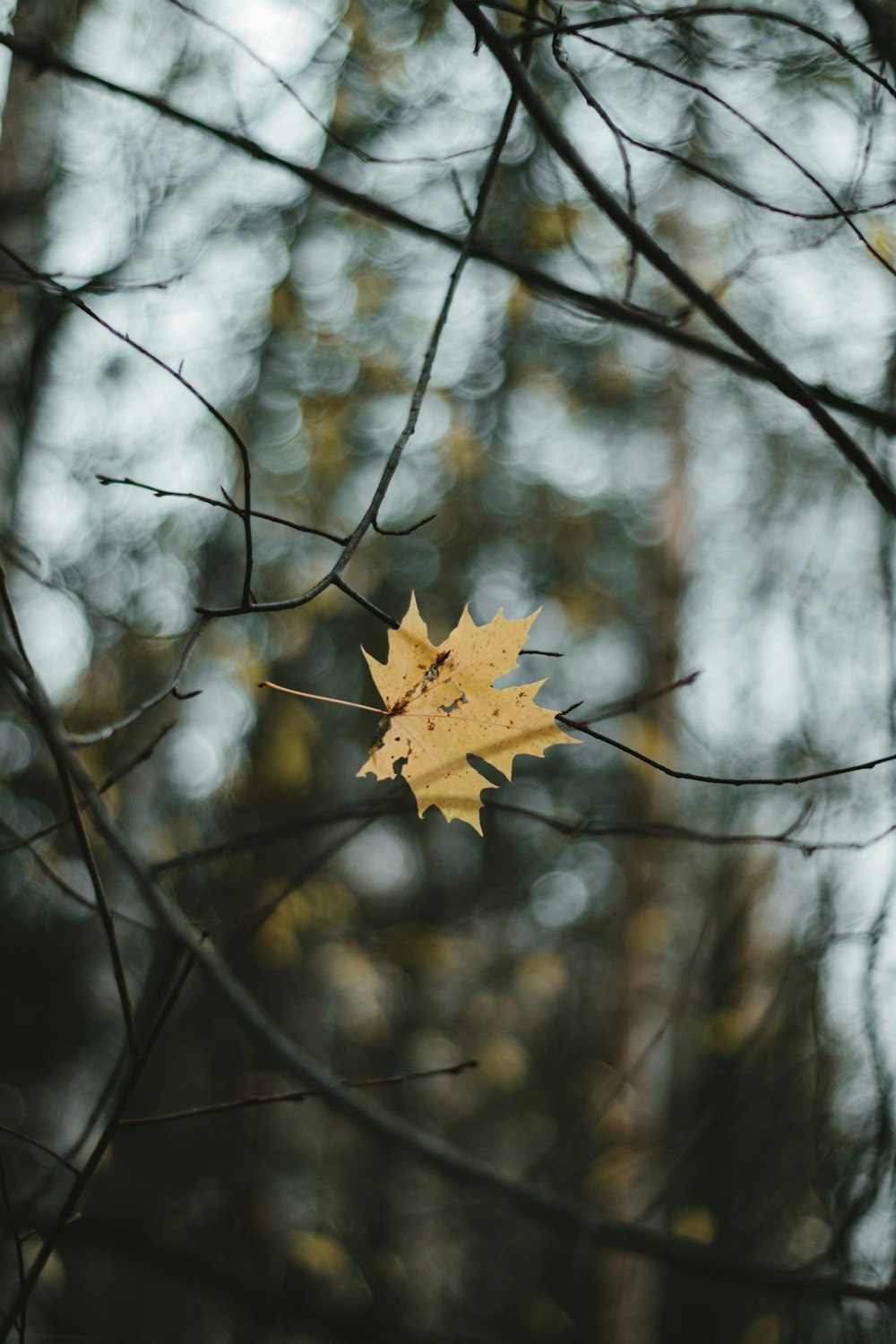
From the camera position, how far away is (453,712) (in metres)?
0.65

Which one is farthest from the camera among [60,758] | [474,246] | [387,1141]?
[474,246]

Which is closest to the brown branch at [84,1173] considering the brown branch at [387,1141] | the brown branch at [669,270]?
the brown branch at [387,1141]

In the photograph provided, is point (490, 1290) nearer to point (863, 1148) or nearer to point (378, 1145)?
point (378, 1145)

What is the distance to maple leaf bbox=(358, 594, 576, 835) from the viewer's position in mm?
637

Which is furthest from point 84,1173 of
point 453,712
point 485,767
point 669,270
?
point 485,767

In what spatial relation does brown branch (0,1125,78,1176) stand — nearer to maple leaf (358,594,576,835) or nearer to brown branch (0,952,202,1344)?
brown branch (0,952,202,1344)

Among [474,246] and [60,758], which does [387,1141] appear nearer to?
[60,758]

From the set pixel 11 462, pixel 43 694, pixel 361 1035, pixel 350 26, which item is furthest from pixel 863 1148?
pixel 361 1035

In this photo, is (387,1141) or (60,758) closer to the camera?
(60,758)

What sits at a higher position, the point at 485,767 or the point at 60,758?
the point at 485,767

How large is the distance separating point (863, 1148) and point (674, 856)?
3.47m

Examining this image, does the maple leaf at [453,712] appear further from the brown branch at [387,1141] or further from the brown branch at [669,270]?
the brown branch at [669,270]


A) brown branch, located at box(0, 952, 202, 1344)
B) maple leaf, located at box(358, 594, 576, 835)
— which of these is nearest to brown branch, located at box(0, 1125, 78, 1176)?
brown branch, located at box(0, 952, 202, 1344)

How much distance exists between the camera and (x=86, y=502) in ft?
8.30
